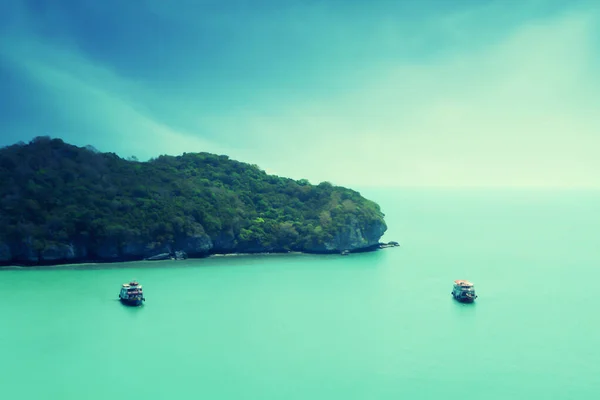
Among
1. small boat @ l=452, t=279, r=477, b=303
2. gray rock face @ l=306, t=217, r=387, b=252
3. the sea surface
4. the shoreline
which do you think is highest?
gray rock face @ l=306, t=217, r=387, b=252

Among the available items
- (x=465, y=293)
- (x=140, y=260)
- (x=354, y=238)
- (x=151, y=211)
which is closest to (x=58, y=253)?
(x=140, y=260)

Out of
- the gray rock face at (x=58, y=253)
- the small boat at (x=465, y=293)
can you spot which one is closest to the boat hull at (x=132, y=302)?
the gray rock face at (x=58, y=253)

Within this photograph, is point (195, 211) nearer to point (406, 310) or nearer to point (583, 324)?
point (406, 310)

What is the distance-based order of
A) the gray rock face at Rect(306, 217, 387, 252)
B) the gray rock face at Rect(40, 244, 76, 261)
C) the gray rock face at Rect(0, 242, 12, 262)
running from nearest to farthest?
1. the gray rock face at Rect(0, 242, 12, 262)
2. the gray rock face at Rect(40, 244, 76, 261)
3. the gray rock face at Rect(306, 217, 387, 252)

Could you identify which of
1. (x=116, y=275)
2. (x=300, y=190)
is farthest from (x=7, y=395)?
(x=300, y=190)

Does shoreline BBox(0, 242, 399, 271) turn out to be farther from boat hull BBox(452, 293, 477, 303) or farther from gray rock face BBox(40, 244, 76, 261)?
boat hull BBox(452, 293, 477, 303)

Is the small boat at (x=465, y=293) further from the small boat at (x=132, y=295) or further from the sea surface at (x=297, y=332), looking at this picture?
the small boat at (x=132, y=295)

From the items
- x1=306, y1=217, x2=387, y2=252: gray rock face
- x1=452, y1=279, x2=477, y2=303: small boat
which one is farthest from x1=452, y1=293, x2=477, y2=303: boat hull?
x1=306, y1=217, x2=387, y2=252: gray rock face
